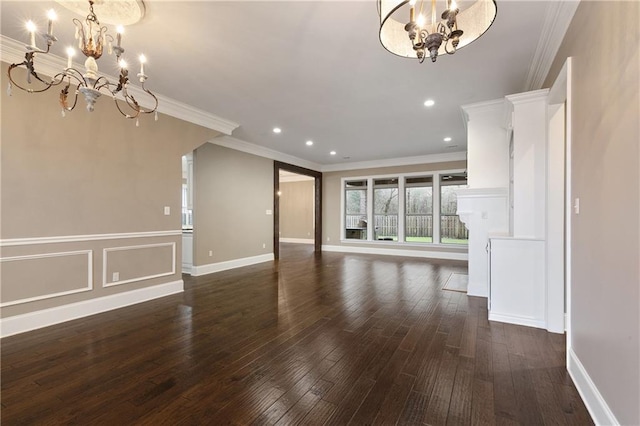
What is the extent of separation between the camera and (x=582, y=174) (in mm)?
1845

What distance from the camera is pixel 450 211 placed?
7660mm

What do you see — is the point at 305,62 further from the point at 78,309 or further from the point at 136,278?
the point at 78,309

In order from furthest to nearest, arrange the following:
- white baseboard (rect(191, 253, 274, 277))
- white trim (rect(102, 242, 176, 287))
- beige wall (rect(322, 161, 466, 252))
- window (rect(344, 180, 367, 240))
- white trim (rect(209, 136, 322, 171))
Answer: window (rect(344, 180, 367, 240)) < beige wall (rect(322, 161, 466, 252)) < white trim (rect(209, 136, 322, 171)) < white baseboard (rect(191, 253, 274, 277)) < white trim (rect(102, 242, 176, 287))

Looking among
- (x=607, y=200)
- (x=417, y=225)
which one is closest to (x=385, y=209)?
(x=417, y=225)

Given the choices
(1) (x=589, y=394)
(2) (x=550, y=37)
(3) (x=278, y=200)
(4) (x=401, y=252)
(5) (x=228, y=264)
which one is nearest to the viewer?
(1) (x=589, y=394)

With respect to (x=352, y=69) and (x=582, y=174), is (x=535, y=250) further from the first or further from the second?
(x=352, y=69)

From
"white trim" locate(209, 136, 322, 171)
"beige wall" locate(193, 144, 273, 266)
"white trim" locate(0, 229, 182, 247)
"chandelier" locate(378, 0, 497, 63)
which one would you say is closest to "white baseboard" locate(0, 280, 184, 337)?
"white trim" locate(0, 229, 182, 247)

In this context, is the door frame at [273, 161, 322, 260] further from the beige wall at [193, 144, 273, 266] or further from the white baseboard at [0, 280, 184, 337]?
the white baseboard at [0, 280, 184, 337]

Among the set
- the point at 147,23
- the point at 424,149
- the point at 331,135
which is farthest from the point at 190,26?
the point at 424,149

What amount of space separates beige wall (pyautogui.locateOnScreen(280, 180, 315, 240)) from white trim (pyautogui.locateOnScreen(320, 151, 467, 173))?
2325 mm

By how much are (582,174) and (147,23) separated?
141 inches

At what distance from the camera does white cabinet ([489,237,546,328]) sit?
2848mm

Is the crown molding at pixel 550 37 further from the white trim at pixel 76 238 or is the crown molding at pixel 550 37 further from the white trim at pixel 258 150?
the white trim at pixel 258 150

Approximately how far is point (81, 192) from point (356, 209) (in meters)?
7.22
